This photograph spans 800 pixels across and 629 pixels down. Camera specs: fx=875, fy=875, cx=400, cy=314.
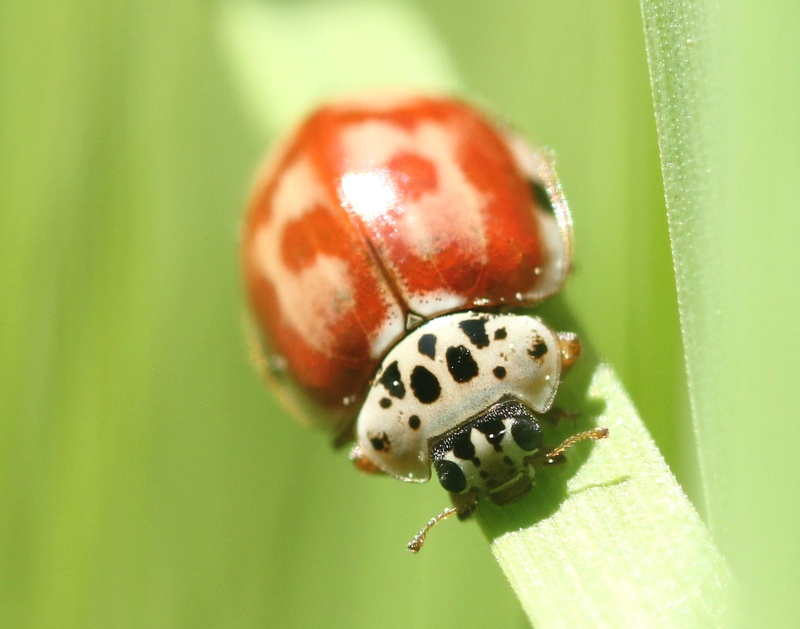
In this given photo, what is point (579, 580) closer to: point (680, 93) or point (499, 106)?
point (680, 93)

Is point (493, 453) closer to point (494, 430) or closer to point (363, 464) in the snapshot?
point (494, 430)

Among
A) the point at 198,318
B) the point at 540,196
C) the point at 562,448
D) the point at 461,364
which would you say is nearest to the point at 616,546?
the point at 562,448

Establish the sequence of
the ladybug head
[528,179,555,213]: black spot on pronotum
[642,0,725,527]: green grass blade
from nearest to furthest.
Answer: [642,0,725,527]: green grass blade < the ladybug head < [528,179,555,213]: black spot on pronotum

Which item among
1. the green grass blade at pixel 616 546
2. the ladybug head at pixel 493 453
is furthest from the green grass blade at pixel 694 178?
the ladybug head at pixel 493 453

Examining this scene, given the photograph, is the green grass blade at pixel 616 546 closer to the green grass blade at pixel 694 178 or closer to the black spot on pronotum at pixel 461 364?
the green grass blade at pixel 694 178

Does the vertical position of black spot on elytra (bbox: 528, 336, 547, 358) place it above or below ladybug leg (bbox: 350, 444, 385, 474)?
above

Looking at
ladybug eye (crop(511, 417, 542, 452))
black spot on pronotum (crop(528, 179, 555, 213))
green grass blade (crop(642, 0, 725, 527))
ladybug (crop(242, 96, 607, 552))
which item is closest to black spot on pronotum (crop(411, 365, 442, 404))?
ladybug (crop(242, 96, 607, 552))

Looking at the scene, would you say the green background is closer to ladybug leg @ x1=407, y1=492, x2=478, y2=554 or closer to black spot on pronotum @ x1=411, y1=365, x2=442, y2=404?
ladybug leg @ x1=407, y1=492, x2=478, y2=554
